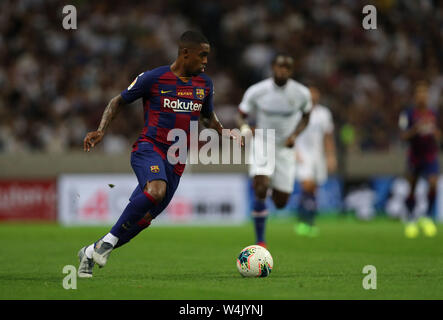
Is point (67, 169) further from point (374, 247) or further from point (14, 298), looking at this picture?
point (14, 298)

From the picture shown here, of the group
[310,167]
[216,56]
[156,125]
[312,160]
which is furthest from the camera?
[216,56]

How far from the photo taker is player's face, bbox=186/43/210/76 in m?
7.92

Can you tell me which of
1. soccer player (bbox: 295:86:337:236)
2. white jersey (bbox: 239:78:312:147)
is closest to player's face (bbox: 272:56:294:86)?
white jersey (bbox: 239:78:312:147)

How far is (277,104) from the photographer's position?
38.3 feet

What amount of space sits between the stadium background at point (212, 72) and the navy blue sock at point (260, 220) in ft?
23.0

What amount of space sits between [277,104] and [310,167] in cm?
438

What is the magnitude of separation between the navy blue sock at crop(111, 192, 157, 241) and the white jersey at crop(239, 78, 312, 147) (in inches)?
163

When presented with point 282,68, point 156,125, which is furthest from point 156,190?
point 282,68

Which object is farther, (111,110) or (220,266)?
(220,266)

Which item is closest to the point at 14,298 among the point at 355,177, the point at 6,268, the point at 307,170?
the point at 6,268

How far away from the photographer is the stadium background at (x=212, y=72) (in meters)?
19.6

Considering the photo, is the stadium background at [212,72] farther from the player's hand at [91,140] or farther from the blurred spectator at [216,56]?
the player's hand at [91,140]

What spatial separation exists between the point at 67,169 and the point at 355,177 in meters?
6.77

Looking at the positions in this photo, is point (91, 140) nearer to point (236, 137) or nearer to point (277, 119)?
point (236, 137)
